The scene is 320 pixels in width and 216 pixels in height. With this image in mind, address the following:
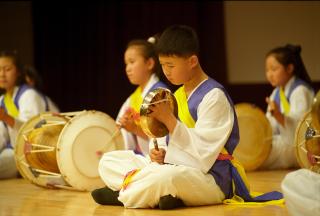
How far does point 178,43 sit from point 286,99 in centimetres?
250

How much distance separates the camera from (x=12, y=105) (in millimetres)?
5602

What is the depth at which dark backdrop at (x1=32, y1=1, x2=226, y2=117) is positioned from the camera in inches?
302

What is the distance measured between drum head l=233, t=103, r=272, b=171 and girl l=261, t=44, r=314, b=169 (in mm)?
177

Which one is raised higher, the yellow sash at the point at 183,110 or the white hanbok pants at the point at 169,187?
the yellow sash at the point at 183,110

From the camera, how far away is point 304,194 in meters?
2.45

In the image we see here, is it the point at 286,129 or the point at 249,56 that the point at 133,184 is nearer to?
the point at 286,129

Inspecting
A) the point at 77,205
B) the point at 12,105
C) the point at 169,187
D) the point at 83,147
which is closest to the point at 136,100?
the point at 83,147

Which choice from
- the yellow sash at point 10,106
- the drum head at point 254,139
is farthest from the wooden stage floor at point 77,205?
the yellow sash at point 10,106

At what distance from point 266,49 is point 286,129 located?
180 cm

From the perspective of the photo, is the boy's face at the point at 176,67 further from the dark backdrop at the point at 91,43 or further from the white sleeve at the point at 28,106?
the dark backdrop at the point at 91,43

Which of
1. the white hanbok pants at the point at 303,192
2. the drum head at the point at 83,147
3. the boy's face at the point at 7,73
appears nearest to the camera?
the white hanbok pants at the point at 303,192

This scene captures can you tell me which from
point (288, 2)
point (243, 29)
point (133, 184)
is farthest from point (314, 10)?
point (133, 184)

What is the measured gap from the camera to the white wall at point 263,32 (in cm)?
649

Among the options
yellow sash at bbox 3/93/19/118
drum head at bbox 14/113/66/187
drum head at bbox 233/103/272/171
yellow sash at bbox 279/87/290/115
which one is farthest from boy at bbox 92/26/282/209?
yellow sash at bbox 3/93/19/118
